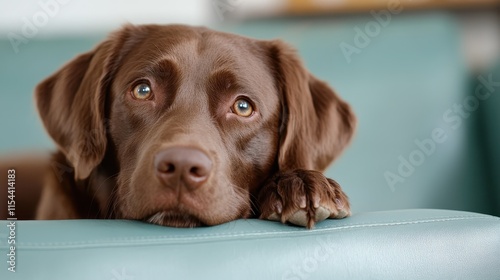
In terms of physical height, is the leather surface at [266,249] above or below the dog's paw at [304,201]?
below

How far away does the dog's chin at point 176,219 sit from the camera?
162cm

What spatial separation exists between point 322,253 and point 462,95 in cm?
231

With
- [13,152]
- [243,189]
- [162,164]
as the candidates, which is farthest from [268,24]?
[162,164]

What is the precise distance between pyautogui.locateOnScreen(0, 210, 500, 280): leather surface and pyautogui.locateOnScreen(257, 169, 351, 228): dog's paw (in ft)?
0.11

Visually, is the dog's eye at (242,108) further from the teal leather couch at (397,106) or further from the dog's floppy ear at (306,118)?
the teal leather couch at (397,106)

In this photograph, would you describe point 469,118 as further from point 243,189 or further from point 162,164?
point 162,164

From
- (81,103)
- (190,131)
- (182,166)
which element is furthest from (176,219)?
(81,103)

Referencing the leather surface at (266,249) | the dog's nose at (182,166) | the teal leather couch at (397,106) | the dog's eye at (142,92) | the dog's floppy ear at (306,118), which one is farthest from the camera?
the teal leather couch at (397,106)

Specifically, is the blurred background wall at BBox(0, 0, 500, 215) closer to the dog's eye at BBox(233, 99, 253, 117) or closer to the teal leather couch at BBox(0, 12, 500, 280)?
the teal leather couch at BBox(0, 12, 500, 280)

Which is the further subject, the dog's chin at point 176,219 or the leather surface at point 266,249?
the dog's chin at point 176,219

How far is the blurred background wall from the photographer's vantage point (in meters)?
3.23

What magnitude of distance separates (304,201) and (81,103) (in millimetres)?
993

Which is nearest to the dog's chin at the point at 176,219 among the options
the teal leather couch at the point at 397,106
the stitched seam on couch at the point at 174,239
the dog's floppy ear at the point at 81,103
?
the stitched seam on couch at the point at 174,239

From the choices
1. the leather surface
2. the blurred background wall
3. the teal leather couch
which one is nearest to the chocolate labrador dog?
the leather surface
